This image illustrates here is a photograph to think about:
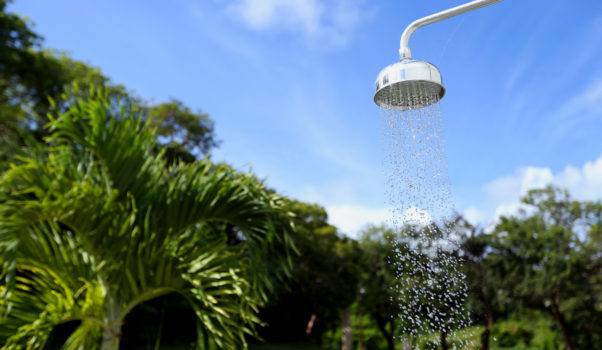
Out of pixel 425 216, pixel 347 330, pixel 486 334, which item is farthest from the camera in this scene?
pixel 347 330

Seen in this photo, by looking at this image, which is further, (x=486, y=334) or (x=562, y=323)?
(x=562, y=323)

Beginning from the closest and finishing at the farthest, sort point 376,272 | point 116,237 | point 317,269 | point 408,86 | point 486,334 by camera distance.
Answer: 1. point 408,86
2. point 116,237
3. point 486,334
4. point 317,269
5. point 376,272

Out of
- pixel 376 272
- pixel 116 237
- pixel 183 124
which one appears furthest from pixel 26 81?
pixel 376 272

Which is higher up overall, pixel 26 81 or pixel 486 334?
pixel 26 81

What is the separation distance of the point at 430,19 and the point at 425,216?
3.99 m

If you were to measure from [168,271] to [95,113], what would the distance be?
4.01ft

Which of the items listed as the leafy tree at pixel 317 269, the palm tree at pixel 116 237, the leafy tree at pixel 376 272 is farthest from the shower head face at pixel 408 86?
the leafy tree at pixel 376 272

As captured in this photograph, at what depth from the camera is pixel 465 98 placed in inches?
219

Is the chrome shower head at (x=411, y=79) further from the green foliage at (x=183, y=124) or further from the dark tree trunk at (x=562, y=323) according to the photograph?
the dark tree trunk at (x=562, y=323)

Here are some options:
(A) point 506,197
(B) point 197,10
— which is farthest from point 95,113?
(A) point 506,197

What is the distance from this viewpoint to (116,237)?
2973 millimetres

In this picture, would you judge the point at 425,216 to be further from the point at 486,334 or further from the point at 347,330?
the point at 347,330

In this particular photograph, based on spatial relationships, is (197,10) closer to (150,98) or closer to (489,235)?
(150,98)

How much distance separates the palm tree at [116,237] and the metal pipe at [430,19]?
4.74 feet
